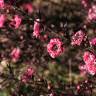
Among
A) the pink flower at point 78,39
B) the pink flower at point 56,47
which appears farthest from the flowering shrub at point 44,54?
the pink flower at point 78,39

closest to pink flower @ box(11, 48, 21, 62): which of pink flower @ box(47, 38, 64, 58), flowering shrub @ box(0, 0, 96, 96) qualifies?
flowering shrub @ box(0, 0, 96, 96)

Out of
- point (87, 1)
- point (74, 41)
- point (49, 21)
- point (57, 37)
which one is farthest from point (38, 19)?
point (49, 21)

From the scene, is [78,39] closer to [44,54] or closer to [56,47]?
[56,47]

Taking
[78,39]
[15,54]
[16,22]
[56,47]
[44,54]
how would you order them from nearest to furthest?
1. [78,39]
2. [56,47]
3. [16,22]
4. [44,54]
5. [15,54]

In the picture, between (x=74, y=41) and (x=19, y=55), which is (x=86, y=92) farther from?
(x=19, y=55)

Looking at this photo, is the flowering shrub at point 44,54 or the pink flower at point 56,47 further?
the flowering shrub at point 44,54

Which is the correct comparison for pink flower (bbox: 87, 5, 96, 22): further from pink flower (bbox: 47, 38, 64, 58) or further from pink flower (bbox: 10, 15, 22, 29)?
pink flower (bbox: 47, 38, 64, 58)

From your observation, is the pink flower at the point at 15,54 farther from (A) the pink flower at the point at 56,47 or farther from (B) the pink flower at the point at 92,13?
(A) the pink flower at the point at 56,47

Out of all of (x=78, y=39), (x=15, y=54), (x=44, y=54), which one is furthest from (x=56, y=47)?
(x=15, y=54)
